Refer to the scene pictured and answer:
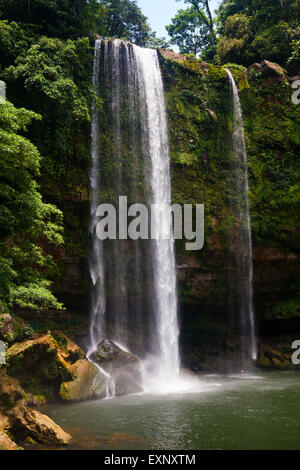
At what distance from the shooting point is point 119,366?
547 inches

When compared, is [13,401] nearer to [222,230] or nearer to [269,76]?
[222,230]

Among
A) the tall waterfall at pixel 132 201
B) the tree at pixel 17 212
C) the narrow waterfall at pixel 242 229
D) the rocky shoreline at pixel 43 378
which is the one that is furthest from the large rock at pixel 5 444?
the narrow waterfall at pixel 242 229

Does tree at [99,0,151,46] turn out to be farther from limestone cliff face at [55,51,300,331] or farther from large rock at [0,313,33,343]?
large rock at [0,313,33,343]

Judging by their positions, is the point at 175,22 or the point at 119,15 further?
the point at 175,22

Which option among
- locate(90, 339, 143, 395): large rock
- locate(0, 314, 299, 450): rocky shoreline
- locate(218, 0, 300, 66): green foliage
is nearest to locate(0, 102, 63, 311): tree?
locate(0, 314, 299, 450): rocky shoreline

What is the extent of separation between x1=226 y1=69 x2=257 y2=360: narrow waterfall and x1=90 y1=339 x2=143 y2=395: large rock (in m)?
7.83

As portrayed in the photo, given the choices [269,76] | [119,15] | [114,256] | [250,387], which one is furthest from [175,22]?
[250,387]

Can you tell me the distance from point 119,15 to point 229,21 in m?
9.30

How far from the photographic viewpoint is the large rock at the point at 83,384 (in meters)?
11.6

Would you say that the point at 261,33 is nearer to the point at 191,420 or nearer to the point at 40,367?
the point at 40,367

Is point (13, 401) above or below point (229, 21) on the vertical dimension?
below

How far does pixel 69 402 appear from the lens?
37.4 ft

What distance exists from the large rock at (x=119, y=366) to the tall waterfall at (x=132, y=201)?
6.05 feet

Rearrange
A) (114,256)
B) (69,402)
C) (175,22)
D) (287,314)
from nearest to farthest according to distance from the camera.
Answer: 1. (69,402)
2. (114,256)
3. (287,314)
4. (175,22)
